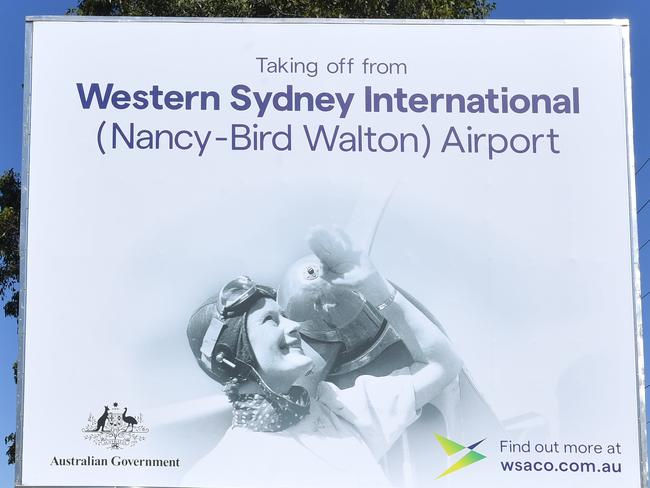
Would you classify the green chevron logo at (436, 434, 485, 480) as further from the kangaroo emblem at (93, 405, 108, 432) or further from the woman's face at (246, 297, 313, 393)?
the kangaroo emblem at (93, 405, 108, 432)

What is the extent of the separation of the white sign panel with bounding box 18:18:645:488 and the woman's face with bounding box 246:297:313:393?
11 millimetres

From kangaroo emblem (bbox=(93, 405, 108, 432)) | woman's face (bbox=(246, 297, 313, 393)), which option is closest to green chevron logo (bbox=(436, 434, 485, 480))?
woman's face (bbox=(246, 297, 313, 393))

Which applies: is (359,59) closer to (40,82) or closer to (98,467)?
(40,82)

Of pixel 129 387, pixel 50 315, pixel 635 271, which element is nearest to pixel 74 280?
pixel 50 315

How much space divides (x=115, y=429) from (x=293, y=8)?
668cm

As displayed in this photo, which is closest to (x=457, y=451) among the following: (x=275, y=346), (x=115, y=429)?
(x=275, y=346)

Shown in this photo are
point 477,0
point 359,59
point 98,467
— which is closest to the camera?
point 98,467

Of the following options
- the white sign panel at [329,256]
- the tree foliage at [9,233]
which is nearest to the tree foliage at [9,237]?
the tree foliage at [9,233]

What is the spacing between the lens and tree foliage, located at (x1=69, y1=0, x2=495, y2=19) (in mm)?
11359

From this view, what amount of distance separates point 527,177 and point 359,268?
1098mm

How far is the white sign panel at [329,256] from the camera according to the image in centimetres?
587

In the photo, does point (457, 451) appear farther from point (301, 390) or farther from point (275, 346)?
point (275, 346)

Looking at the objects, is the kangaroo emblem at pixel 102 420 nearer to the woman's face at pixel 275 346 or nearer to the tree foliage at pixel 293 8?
the woman's face at pixel 275 346

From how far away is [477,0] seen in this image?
1263 centimetres
